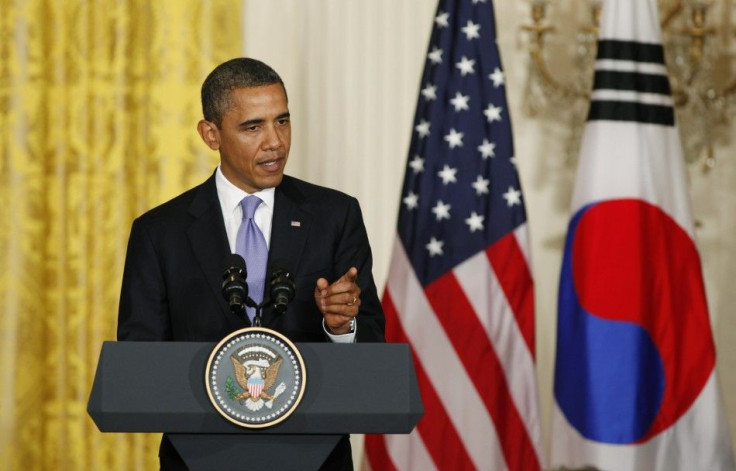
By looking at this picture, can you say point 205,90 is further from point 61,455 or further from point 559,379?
point 61,455

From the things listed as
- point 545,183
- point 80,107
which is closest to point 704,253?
point 545,183

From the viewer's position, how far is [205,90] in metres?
2.72

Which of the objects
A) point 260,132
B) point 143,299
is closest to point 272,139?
point 260,132

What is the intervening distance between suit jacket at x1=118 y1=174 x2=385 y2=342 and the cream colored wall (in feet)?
8.59

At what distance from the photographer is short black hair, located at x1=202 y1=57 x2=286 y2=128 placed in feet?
8.57

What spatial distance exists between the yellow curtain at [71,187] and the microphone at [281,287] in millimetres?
3063

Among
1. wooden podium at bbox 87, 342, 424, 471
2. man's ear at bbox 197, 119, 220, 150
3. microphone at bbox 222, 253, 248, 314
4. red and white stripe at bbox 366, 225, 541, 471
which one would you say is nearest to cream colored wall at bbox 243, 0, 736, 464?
red and white stripe at bbox 366, 225, 541, 471

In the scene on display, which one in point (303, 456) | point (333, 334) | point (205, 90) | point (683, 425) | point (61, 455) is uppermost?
point (205, 90)

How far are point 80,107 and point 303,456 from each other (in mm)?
3355

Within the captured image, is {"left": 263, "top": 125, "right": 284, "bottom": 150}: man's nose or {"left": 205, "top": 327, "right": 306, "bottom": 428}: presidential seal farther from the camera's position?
{"left": 263, "top": 125, "right": 284, "bottom": 150}: man's nose

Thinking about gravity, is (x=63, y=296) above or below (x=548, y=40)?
below

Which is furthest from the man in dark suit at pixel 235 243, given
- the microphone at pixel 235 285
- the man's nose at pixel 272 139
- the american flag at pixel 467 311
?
the american flag at pixel 467 311

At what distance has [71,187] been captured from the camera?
5.15 meters

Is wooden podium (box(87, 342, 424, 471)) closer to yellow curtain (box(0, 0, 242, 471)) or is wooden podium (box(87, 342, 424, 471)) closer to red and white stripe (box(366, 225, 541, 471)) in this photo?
red and white stripe (box(366, 225, 541, 471))
